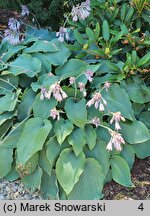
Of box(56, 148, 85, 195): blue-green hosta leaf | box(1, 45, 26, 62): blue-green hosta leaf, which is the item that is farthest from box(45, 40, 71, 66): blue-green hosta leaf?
box(56, 148, 85, 195): blue-green hosta leaf

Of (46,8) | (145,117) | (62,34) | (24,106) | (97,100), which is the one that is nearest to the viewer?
(97,100)

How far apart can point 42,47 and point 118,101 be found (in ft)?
3.22

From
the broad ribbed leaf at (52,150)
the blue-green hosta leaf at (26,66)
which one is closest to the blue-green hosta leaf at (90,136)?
the broad ribbed leaf at (52,150)

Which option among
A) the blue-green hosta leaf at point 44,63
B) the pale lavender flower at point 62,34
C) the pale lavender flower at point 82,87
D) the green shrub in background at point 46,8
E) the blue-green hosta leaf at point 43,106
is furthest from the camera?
the green shrub in background at point 46,8

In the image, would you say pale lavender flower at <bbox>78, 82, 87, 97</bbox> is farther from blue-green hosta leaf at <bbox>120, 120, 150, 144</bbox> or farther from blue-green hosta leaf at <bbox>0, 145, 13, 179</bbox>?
blue-green hosta leaf at <bbox>0, 145, 13, 179</bbox>

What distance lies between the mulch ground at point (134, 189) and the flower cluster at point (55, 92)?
0.86 meters

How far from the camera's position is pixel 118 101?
3699mm

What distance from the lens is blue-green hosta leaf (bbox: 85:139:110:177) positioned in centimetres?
352

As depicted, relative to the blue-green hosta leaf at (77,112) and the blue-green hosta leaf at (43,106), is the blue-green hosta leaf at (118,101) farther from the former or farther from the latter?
the blue-green hosta leaf at (43,106)

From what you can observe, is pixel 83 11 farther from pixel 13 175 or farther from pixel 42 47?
pixel 13 175

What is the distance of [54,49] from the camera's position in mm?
4160

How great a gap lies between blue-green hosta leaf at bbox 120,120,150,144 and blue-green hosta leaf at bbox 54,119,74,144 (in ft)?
1.64

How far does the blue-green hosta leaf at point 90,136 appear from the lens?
3467mm

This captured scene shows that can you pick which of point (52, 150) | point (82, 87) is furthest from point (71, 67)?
point (52, 150)
